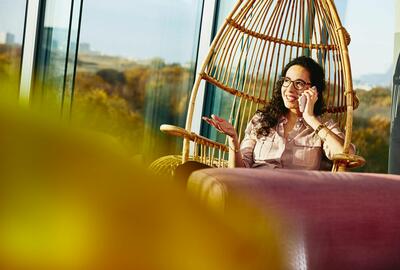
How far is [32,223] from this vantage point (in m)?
0.33

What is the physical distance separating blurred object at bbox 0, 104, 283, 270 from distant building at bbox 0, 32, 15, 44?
3.68 meters

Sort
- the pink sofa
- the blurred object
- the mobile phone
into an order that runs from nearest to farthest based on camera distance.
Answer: the blurred object
the pink sofa
the mobile phone

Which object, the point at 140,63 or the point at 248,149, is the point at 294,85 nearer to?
the point at 248,149

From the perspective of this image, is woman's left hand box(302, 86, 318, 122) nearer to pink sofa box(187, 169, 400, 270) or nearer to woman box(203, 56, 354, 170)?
woman box(203, 56, 354, 170)

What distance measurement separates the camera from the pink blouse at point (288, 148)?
236 centimetres

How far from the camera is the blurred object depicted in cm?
32

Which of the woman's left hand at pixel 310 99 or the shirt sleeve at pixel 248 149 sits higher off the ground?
the woman's left hand at pixel 310 99

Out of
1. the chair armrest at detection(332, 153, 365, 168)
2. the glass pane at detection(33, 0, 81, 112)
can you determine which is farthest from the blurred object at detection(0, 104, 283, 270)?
the glass pane at detection(33, 0, 81, 112)

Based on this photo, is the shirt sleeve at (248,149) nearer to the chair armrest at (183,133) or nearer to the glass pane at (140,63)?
the chair armrest at (183,133)

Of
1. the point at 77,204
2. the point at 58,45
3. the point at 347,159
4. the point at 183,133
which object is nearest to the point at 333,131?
the point at 347,159

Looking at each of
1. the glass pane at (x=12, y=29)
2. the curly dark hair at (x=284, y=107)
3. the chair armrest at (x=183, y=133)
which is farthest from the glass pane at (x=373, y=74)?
the glass pane at (x=12, y=29)

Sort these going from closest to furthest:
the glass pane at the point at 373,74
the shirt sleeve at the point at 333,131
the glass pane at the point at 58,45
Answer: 1. the shirt sleeve at the point at 333,131
2. the glass pane at the point at 373,74
3. the glass pane at the point at 58,45

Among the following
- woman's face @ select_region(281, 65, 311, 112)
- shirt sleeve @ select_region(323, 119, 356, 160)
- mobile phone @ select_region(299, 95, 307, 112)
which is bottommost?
shirt sleeve @ select_region(323, 119, 356, 160)

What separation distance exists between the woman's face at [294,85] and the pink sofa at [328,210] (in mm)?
1437
